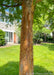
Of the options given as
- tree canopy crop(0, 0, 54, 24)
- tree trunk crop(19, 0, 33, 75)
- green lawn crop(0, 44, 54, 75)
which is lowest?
green lawn crop(0, 44, 54, 75)

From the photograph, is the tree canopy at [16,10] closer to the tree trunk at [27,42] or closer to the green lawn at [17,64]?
the tree trunk at [27,42]

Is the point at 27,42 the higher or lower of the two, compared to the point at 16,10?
lower

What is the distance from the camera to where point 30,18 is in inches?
116

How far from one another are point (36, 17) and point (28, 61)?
2.34m

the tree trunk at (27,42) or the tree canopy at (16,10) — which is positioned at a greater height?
the tree canopy at (16,10)

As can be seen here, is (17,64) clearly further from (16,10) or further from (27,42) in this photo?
(27,42)

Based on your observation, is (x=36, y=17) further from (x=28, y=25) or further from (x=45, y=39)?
(x=45, y=39)

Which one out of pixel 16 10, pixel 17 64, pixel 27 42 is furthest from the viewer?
pixel 17 64

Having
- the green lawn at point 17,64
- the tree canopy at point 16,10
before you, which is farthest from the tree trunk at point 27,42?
the green lawn at point 17,64

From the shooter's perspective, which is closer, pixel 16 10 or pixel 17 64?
pixel 16 10

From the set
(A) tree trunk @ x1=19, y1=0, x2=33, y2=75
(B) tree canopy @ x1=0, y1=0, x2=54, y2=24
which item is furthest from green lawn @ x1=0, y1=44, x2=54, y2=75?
(B) tree canopy @ x1=0, y1=0, x2=54, y2=24

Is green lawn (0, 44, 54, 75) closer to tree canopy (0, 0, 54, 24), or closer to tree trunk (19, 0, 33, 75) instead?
tree trunk (19, 0, 33, 75)

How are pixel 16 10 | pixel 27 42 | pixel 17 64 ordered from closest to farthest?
pixel 27 42
pixel 16 10
pixel 17 64

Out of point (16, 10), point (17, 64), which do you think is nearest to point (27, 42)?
point (16, 10)
